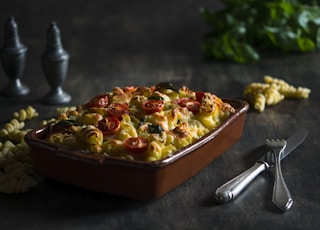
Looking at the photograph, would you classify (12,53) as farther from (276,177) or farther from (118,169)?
(276,177)

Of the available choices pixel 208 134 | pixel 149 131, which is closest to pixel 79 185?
pixel 149 131

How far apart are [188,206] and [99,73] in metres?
1.42

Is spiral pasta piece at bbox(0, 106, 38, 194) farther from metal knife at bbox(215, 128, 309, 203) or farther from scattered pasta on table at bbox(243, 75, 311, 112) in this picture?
scattered pasta on table at bbox(243, 75, 311, 112)

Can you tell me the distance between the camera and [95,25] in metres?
3.95

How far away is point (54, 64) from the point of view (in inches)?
107

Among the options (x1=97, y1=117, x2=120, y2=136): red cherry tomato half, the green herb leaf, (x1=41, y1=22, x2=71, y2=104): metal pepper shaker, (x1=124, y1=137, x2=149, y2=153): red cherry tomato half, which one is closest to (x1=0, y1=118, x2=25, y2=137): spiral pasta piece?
(x1=41, y1=22, x2=71, y2=104): metal pepper shaker

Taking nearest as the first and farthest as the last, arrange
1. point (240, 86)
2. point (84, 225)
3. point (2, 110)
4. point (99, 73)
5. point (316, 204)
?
point (84, 225) → point (316, 204) → point (2, 110) → point (240, 86) → point (99, 73)

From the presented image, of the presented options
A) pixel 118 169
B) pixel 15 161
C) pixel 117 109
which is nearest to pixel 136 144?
pixel 118 169

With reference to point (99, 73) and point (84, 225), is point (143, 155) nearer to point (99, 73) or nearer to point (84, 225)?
point (84, 225)

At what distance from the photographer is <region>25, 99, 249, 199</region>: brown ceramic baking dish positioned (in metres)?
1.78

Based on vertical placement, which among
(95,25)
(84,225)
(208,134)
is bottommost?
(95,25)

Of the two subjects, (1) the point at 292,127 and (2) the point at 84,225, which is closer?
(2) the point at 84,225

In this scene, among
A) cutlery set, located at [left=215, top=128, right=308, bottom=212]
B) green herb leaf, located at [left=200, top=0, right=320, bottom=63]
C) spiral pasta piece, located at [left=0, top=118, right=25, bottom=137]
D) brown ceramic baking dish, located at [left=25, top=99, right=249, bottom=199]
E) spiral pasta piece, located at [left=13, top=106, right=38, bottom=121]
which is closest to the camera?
brown ceramic baking dish, located at [left=25, top=99, right=249, bottom=199]

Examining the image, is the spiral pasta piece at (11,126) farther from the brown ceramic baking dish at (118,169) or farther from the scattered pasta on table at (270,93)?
the scattered pasta on table at (270,93)
